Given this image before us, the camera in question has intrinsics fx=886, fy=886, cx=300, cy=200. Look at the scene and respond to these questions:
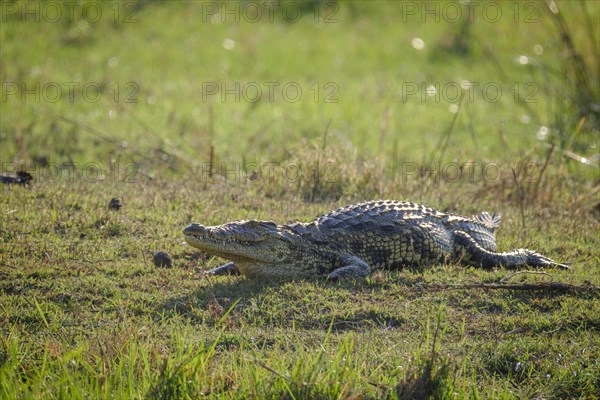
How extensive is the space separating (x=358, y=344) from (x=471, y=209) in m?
3.34

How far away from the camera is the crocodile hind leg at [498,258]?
6.86 meters

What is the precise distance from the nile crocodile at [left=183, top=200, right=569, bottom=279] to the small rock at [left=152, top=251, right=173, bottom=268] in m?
0.32

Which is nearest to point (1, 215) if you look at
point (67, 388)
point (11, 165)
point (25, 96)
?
point (11, 165)

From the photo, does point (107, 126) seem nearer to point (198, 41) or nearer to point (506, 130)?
point (198, 41)

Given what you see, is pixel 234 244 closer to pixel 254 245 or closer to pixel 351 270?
pixel 254 245

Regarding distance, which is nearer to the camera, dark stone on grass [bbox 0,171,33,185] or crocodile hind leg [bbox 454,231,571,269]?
crocodile hind leg [bbox 454,231,571,269]

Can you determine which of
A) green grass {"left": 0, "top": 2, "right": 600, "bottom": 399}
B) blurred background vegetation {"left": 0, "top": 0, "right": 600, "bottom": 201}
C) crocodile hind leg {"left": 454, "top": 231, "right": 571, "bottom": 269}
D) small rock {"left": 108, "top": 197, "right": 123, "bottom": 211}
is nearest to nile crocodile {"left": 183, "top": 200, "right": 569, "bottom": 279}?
crocodile hind leg {"left": 454, "top": 231, "right": 571, "bottom": 269}

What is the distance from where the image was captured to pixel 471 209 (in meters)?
8.41

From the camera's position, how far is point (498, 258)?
688 centimetres

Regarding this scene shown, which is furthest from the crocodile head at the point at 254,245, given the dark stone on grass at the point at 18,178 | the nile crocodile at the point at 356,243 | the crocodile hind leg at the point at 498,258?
the dark stone on grass at the point at 18,178

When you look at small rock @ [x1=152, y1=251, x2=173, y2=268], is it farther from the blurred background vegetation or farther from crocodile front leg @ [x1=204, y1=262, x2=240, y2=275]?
the blurred background vegetation

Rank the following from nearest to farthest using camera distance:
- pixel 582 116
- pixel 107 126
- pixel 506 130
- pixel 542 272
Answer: pixel 542 272 → pixel 582 116 → pixel 107 126 → pixel 506 130

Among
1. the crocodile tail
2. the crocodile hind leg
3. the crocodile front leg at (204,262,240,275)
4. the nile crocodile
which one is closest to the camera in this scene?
the nile crocodile

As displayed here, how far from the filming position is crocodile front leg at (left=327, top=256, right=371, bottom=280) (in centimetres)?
627
